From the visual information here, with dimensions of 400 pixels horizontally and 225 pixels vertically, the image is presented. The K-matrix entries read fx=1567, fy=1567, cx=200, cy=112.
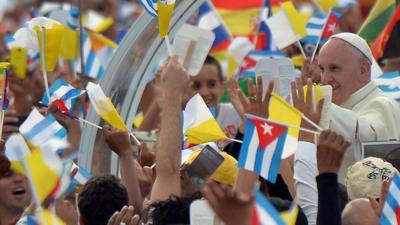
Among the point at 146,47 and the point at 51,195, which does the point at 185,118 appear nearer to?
the point at 146,47

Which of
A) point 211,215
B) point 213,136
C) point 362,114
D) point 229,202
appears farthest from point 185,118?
point 229,202

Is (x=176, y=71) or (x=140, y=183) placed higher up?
(x=176, y=71)

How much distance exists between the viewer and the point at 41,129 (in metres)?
8.73

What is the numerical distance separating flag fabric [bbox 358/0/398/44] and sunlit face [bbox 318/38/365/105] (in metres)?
2.51

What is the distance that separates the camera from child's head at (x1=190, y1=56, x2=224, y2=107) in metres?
11.2

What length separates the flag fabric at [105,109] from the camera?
337 inches

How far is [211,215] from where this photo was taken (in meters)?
6.73

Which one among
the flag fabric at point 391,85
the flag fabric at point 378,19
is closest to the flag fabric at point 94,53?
the flag fabric at point 378,19

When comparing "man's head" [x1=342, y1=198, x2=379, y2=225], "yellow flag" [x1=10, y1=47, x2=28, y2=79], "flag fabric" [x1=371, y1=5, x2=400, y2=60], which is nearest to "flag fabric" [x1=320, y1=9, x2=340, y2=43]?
"flag fabric" [x1=371, y1=5, x2=400, y2=60]

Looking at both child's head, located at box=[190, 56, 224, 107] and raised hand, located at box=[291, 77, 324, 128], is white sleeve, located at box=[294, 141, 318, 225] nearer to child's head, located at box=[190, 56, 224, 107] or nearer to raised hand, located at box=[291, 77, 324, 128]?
raised hand, located at box=[291, 77, 324, 128]

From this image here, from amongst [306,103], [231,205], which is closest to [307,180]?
[306,103]

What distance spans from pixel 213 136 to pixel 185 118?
26 centimetres

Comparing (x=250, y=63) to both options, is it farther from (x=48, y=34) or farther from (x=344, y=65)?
(x=344, y=65)

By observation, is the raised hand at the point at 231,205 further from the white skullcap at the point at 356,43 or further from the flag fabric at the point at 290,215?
the white skullcap at the point at 356,43
